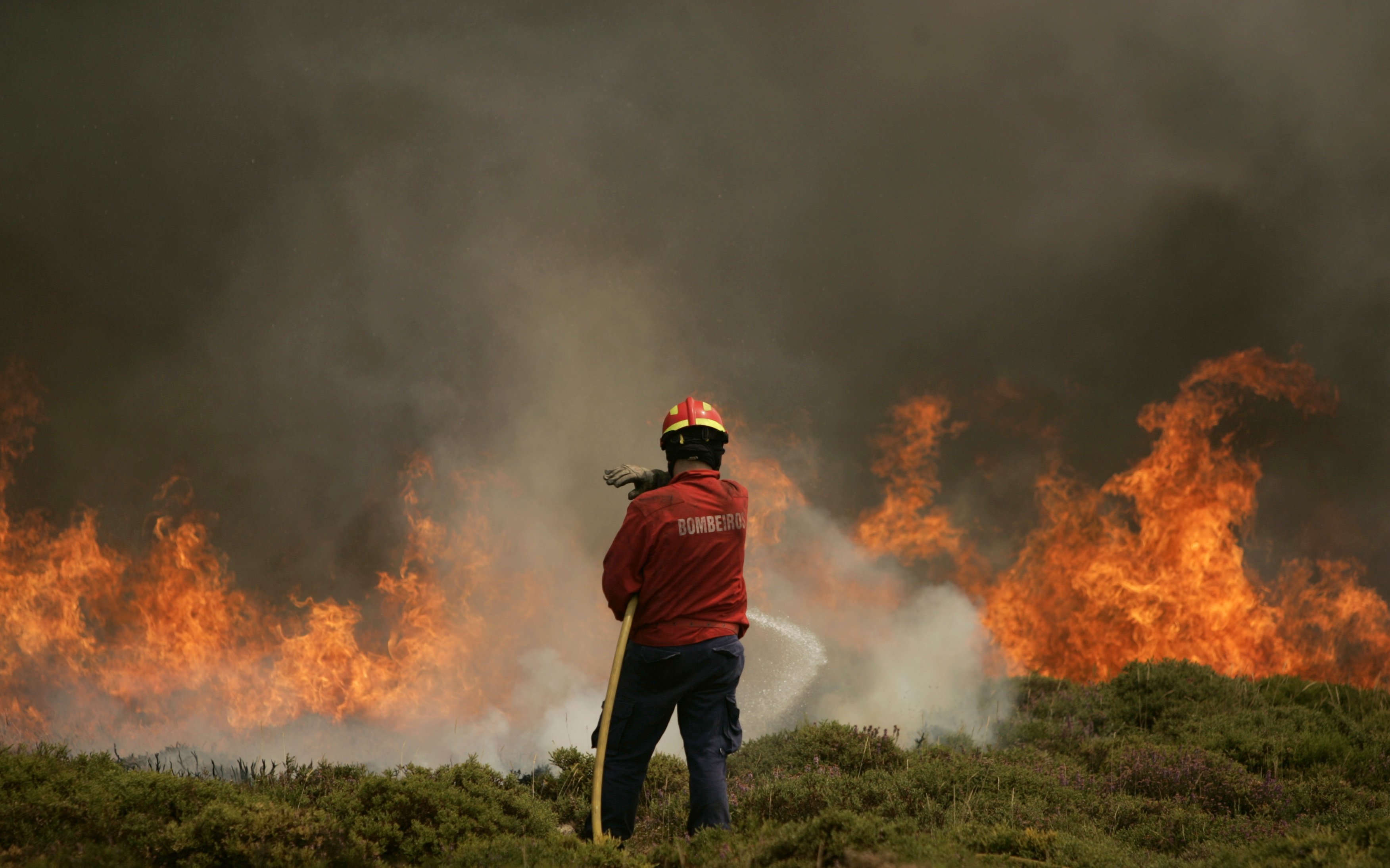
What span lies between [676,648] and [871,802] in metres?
2.72

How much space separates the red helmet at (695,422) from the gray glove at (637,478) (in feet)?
0.86

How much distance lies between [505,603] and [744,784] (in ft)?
26.4

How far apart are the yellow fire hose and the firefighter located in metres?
0.04

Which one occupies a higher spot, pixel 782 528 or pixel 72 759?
pixel 782 528

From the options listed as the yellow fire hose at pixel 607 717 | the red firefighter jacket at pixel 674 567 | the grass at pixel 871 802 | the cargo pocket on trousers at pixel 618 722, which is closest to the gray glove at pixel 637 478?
the red firefighter jacket at pixel 674 567

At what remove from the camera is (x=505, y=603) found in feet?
47.3

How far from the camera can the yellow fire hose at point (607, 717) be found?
4863mm

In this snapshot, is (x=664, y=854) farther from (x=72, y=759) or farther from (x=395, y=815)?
(x=72, y=759)

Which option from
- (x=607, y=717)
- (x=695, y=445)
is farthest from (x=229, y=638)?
(x=695, y=445)

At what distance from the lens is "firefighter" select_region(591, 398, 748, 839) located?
16.3ft

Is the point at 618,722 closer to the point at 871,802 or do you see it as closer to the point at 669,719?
the point at 669,719

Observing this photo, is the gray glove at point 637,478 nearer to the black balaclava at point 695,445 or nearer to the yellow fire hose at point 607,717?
the black balaclava at point 695,445

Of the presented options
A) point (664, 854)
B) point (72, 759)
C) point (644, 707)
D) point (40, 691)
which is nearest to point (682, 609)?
point (644, 707)

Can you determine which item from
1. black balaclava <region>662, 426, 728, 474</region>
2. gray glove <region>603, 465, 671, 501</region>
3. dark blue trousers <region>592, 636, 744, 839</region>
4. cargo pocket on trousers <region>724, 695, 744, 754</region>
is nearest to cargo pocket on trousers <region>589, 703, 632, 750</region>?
dark blue trousers <region>592, 636, 744, 839</region>
